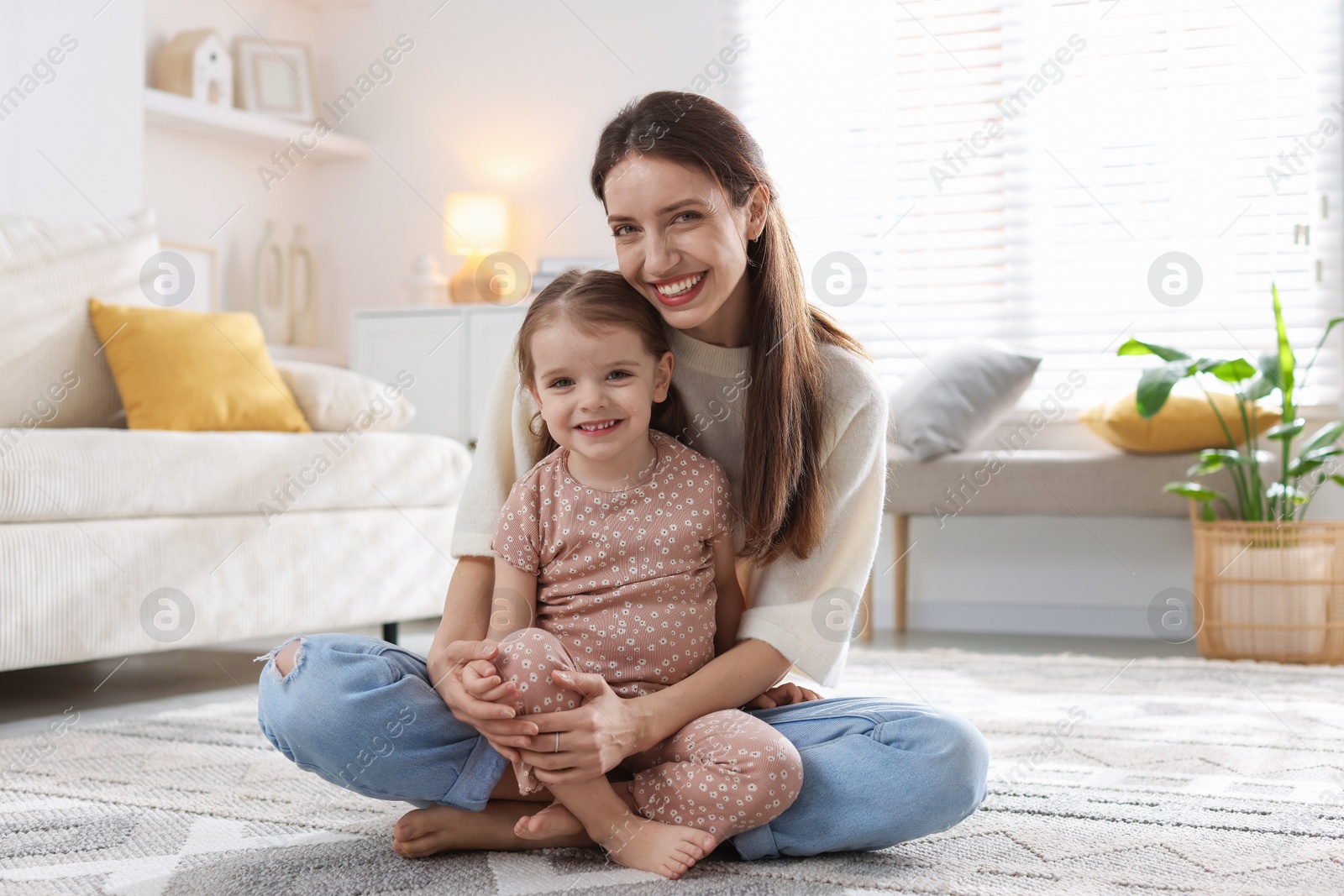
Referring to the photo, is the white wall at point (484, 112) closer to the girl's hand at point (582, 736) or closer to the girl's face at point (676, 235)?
the girl's face at point (676, 235)

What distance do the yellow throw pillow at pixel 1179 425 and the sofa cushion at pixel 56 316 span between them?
2.16 meters

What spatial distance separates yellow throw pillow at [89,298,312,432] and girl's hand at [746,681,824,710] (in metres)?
1.44

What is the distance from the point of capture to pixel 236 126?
3705 mm

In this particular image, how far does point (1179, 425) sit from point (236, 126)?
2831 mm

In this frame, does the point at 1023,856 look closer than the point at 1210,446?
Yes

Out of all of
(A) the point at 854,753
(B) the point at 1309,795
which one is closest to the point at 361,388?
(A) the point at 854,753

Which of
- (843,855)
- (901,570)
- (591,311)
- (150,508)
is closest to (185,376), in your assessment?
(150,508)

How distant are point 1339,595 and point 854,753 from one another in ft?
6.22

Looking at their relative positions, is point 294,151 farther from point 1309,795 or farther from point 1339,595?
point 1309,795

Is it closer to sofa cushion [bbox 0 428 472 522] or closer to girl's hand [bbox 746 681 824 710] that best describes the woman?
girl's hand [bbox 746 681 824 710]

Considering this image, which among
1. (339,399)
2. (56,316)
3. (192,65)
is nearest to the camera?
(56,316)

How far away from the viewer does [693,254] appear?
1109mm

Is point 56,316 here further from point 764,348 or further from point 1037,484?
point 1037,484

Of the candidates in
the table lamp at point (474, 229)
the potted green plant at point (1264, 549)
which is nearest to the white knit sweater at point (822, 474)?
the potted green plant at point (1264, 549)
